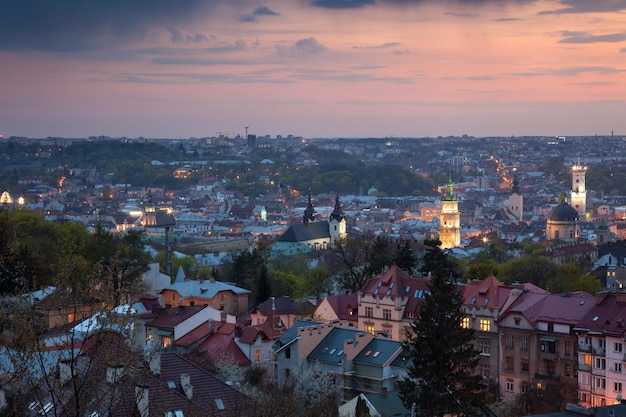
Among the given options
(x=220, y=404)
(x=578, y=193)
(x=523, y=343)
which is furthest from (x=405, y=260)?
(x=578, y=193)

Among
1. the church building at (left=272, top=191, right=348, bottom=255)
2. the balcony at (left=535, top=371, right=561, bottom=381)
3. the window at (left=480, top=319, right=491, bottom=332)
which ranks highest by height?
the window at (left=480, top=319, right=491, bottom=332)

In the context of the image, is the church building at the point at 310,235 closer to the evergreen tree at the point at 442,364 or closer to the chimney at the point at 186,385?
the evergreen tree at the point at 442,364

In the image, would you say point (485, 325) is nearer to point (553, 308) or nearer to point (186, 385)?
point (553, 308)

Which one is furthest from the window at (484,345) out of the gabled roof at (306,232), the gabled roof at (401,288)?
the gabled roof at (306,232)

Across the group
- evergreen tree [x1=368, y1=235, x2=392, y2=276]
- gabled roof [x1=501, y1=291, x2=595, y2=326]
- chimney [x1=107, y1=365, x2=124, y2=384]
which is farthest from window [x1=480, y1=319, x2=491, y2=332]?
chimney [x1=107, y1=365, x2=124, y2=384]

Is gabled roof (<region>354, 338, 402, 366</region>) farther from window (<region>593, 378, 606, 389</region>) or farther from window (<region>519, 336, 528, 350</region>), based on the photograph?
window (<region>593, 378, 606, 389</region>)
